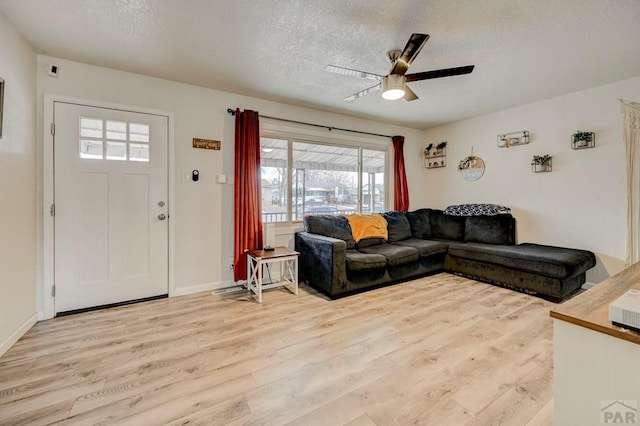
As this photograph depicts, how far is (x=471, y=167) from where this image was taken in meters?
4.59

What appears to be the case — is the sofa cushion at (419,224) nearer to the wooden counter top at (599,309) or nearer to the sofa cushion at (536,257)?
the sofa cushion at (536,257)

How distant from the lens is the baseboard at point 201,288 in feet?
10.4

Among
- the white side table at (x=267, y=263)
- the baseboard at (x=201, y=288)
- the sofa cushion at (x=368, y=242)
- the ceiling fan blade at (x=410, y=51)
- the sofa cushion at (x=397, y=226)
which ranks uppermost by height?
the ceiling fan blade at (x=410, y=51)

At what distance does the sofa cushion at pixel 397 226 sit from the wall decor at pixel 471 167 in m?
1.30

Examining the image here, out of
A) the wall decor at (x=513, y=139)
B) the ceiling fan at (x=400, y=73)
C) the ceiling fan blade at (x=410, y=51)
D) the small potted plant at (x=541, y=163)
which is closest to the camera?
the ceiling fan blade at (x=410, y=51)

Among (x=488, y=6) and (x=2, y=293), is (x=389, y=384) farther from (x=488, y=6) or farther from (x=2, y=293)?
(x=2, y=293)

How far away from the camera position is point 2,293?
6.63 ft

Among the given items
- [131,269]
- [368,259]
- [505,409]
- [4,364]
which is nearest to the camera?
[505,409]

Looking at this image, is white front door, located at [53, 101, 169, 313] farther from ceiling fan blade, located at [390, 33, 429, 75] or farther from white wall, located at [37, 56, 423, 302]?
ceiling fan blade, located at [390, 33, 429, 75]

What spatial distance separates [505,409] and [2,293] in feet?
11.1

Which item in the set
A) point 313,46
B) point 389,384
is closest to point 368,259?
point 389,384

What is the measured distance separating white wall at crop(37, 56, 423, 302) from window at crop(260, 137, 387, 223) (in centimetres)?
54

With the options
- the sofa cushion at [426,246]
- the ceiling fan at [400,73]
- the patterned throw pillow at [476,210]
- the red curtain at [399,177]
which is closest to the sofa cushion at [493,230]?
the patterned throw pillow at [476,210]

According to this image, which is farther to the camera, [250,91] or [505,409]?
[250,91]
